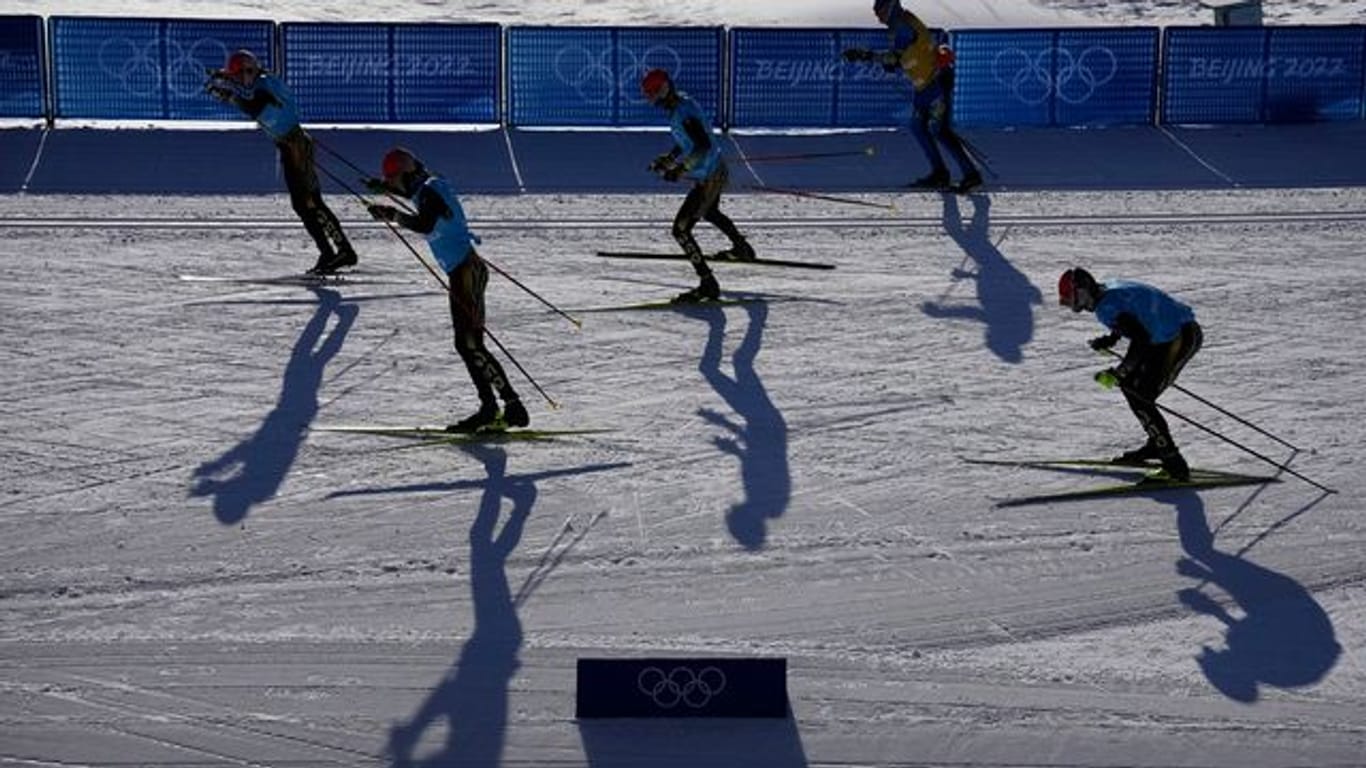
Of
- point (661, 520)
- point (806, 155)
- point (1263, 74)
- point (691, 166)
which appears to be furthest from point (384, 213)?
point (1263, 74)

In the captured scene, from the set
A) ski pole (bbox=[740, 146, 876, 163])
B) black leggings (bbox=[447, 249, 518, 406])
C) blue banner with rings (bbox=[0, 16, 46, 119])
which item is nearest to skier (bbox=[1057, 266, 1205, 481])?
black leggings (bbox=[447, 249, 518, 406])

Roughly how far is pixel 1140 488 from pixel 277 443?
5.17m

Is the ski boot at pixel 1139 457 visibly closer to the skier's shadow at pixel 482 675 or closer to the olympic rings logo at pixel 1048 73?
the skier's shadow at pixel 482 675

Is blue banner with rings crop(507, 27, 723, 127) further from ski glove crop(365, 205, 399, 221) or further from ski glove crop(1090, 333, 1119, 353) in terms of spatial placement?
ski glove crop(1090, 333, 1119, 353)

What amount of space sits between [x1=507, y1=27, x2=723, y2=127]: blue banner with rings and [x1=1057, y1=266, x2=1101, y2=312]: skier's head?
12432mm

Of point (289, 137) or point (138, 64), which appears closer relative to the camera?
point (289, 137)

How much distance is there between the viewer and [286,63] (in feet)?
80.4

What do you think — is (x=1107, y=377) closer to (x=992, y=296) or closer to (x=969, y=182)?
(x=992, y=296)

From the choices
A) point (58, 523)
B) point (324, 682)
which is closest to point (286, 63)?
point (58, 523)

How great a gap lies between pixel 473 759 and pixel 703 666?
1.05m

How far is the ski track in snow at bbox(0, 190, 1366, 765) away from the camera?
10.1m

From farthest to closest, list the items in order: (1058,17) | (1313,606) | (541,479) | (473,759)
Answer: (1058,17) < (541,479) < (1313,606) < (473,759)

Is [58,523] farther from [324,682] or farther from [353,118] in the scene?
[353,118]

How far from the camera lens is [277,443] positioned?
556 inches
